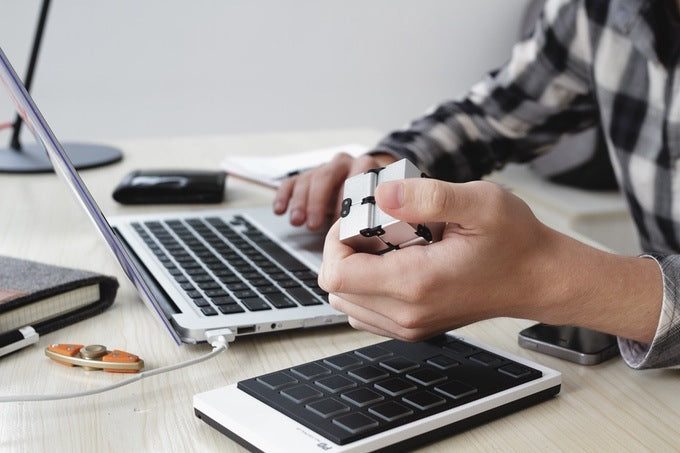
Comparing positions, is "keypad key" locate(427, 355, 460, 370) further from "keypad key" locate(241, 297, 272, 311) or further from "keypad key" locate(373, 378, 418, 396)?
"keypad key" locate(241, 297, 272, 311)

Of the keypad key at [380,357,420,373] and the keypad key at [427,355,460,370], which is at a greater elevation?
the keypad key at [427,355,460,370]

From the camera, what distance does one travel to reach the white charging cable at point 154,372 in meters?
0.49

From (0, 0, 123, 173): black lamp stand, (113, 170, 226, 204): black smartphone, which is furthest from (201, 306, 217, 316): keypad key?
(0, 0, 123, 173): black lamp stand

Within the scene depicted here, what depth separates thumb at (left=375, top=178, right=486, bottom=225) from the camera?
0.46 meters

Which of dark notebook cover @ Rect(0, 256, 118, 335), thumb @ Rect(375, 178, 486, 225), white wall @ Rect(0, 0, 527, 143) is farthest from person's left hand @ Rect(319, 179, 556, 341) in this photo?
white wall @ Rect(0, 0, 527, 143)

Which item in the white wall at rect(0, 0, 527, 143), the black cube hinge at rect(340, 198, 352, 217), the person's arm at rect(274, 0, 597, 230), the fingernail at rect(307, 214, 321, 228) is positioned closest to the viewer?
the black cube hinge at rect(340, 198, 352, 217)

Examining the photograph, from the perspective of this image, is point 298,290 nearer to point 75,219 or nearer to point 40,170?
point 75,219

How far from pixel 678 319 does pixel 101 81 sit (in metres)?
2.16

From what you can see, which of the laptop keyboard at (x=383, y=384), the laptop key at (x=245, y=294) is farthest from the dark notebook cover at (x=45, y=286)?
the laptop keyboard at (x=383, y=384)

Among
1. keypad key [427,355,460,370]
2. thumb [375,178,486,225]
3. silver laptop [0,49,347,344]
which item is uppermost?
thumb [375,178,486,225]

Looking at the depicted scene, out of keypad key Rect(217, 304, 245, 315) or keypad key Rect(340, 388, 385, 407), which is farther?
keypad key Rect(217, 304, 245, 315)

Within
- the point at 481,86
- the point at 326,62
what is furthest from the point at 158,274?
the point at 326,62

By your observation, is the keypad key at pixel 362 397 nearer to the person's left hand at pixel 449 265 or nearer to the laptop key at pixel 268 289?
the person's left hand at pixel 449 265

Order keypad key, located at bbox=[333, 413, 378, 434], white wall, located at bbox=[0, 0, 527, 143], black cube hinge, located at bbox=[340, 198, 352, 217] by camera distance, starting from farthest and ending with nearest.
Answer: white wall, located at bbox=[0, 0, 527, 143], black cube hinge, located at bbox=[340, 198, 352, 217], keypad key, located at bbox=[333, 413, 378, 434]
